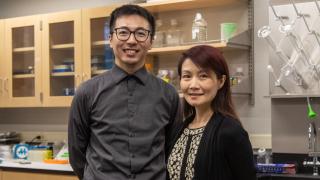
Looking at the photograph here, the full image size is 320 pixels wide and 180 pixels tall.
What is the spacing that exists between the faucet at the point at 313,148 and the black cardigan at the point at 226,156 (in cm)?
133

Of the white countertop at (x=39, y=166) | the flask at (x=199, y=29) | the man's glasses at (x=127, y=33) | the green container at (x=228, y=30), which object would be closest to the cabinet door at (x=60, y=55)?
the white countertop at (x=39, y=166)

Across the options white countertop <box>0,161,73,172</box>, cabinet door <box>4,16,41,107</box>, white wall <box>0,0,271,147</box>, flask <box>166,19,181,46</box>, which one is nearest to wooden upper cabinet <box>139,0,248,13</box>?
flask <box>166,19,181,46</box>

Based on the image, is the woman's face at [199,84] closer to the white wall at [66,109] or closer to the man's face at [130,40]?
the man's face at [130,40]

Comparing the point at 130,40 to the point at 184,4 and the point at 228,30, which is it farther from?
the point at 184,4

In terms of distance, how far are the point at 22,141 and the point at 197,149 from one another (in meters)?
2.95

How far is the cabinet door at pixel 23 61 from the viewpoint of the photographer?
3783mm

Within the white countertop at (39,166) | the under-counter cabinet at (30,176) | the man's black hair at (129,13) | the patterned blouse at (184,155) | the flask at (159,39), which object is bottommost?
the under-counter cabinet at (30,176)

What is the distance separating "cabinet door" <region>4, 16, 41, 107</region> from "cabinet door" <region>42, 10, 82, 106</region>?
9 cm

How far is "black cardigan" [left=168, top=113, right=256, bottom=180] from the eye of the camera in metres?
1.44

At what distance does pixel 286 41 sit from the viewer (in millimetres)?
2908

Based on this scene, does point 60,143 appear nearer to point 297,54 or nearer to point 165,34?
point 165,34

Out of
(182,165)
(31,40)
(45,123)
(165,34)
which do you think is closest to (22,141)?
(45,123)

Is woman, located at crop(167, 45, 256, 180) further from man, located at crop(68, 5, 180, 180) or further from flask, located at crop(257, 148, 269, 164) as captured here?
flask, located at crop(257, 148, 269, 164)

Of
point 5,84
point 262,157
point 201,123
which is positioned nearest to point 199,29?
point 262,157
